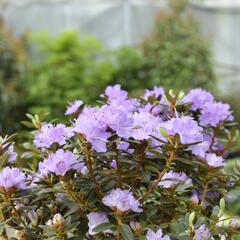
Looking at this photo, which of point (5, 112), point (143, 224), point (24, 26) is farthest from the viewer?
point (24, 26)

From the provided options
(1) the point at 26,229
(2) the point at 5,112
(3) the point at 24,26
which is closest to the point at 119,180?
(1) the point at 26,229

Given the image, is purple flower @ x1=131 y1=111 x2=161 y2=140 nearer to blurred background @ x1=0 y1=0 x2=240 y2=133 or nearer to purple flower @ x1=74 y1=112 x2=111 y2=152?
purple flower @ x1=74 y1=112 x2=111 y2=152

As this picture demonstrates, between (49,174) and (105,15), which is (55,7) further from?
(49,174)

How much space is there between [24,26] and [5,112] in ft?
4.84

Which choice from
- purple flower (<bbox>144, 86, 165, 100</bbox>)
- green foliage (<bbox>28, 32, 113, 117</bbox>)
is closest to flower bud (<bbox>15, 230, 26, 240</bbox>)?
purple flower (<bbox>144, 86, 165, 100</bbox>)

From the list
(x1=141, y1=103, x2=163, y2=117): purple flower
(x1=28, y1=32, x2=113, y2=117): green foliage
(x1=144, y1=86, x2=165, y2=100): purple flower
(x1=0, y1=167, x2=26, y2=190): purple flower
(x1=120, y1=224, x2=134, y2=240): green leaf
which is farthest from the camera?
(x1=28, y1=32, x2=113, y2=117): green foliage

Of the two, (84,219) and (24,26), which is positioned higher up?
(84,219)

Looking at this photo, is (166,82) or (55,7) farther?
(55,7)

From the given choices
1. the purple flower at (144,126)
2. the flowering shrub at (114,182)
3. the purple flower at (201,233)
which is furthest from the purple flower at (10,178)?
the purple flower at (201,233)

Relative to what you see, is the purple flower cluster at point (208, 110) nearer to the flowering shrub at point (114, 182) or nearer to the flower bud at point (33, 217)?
the flowering shrub at point (114, 182)

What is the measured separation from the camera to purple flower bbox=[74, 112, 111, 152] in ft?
5.10

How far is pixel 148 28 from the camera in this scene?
825 centimetres

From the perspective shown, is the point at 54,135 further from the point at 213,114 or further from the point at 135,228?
the point at 213,114

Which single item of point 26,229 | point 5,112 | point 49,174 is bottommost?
point 5,112
